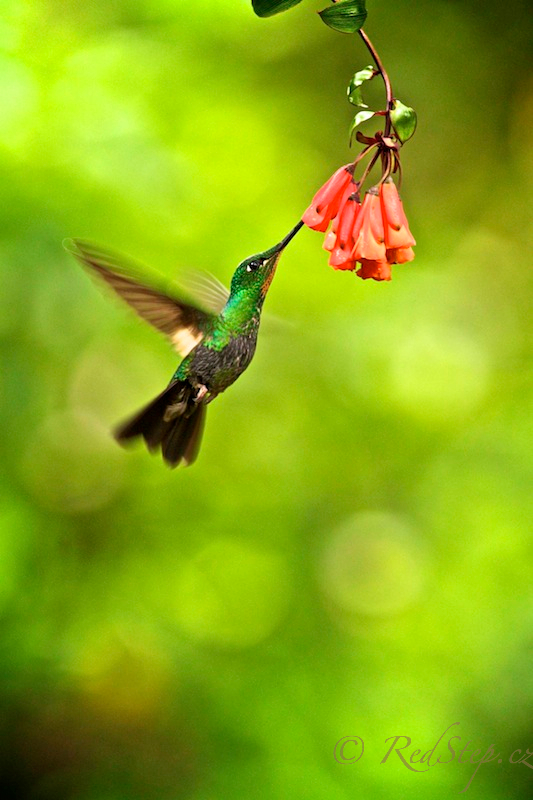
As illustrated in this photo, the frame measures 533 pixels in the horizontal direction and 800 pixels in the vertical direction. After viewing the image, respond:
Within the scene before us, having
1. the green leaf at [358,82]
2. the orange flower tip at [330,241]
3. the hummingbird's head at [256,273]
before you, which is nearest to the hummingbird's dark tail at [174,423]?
the hummingbird's head at [256,273]

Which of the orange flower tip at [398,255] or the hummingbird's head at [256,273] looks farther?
the hummingbird's head at [256,273]

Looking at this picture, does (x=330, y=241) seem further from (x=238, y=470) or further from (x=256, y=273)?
(x=238, y=470)

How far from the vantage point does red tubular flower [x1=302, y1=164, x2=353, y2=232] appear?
4.52ft

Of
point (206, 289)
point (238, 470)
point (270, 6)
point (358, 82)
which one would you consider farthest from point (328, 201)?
point (238, 470)

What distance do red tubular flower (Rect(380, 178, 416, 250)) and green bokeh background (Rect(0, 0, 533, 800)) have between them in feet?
5.68

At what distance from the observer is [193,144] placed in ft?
10.9

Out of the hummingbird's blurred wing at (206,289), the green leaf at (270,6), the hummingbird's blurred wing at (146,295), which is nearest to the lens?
the green leaf at (270,6)

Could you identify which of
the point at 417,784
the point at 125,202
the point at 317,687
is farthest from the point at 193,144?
the point at 417,784

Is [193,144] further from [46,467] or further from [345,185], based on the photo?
[345,185]

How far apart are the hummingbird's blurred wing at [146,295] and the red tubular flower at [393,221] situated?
395mm

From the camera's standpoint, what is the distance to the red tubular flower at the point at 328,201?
4.52ft

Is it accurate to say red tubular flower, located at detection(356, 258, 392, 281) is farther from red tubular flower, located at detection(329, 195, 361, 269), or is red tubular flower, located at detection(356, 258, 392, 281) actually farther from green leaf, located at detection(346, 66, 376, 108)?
green leaf, located at detection(346, 66, 376, 108)

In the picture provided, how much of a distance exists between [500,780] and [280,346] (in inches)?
67.6

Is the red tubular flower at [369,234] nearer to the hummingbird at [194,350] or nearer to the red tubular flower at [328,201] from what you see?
the red tubular flower at [328,201]
